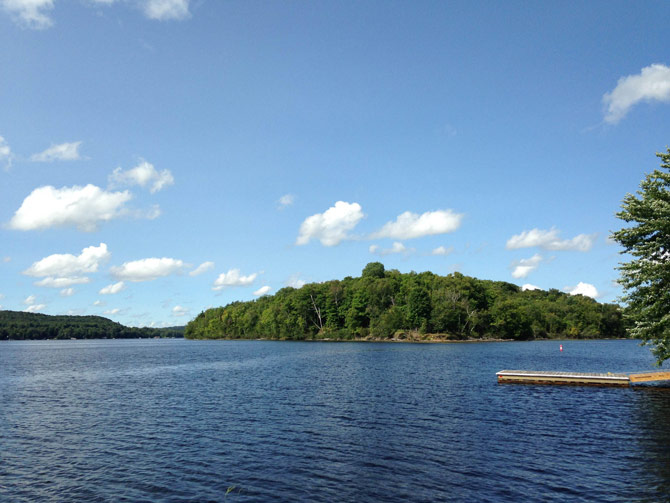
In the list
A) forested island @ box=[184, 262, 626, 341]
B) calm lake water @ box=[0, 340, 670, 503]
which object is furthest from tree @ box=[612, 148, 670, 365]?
forested island @ box=[184, 262, 626, 341]

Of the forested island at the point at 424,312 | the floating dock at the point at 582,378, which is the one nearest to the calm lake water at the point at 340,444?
the floating dock at the point at 582,378

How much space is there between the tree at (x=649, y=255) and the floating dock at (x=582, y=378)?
11164mm

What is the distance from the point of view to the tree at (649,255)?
3272 cm

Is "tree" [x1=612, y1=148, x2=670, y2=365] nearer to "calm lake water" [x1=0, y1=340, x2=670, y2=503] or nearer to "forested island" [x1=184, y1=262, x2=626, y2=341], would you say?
"calm lake water" [x1=0, y1=340, x2=670, y2=503]

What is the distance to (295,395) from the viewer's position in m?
44.0

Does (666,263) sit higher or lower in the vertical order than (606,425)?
higher

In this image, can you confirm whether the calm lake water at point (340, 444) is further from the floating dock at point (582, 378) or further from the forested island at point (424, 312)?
the forested island at point (424, 312)

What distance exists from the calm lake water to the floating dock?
60.6 inches

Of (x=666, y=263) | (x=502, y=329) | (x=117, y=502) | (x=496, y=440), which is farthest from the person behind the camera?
(x=502, y=329)

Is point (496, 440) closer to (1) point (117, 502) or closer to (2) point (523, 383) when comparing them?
(1) point (117, 502)

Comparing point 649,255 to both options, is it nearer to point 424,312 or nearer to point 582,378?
point 582,378

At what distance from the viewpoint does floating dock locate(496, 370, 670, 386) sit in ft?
150

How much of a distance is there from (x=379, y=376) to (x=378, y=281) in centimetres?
13185

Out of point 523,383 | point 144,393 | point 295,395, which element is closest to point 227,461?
point 295,395
